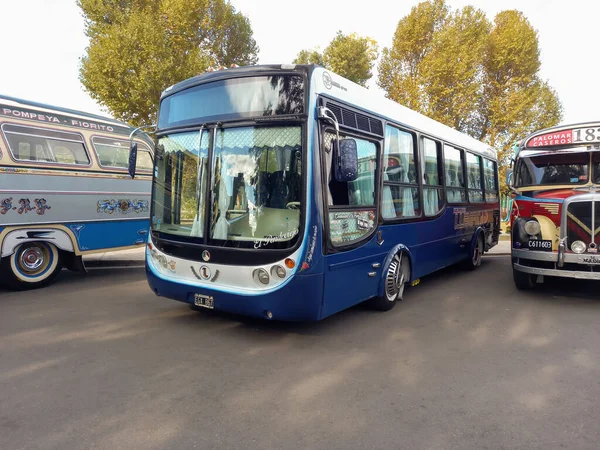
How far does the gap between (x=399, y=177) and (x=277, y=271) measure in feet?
8.96

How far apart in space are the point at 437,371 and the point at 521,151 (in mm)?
5358

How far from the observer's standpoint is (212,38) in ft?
71.6

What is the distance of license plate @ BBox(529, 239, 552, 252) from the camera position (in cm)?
649

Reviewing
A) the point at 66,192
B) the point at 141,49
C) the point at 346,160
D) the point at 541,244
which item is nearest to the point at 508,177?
the point at 541,244

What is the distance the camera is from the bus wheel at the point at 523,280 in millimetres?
7160

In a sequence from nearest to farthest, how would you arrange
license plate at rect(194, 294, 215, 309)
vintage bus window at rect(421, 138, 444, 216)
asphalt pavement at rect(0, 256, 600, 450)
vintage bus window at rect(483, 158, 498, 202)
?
asphalt pavement at rect(0, 256, 600, 450) → license plate at rect(194, 294, 215, 309) → vintage bus window at rect(421, 138, 444, 216) → vintage bus window at rect(483, 158, 498, 202)

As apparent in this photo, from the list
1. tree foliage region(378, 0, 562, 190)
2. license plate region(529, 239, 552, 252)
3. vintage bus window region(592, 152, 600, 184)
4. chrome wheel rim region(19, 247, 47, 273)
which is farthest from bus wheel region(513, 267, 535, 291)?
tree foliage region(378, 0, 562, 190)

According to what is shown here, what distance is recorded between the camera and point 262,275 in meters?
4.48

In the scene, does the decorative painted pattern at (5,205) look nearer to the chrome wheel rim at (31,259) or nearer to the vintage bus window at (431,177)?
the chrome wheel rim at (31,259)

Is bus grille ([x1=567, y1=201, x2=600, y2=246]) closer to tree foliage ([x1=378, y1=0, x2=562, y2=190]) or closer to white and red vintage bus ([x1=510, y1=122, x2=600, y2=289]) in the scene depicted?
white and red vintage bus ([x1=510, y1=122, x2=600, y2=289])

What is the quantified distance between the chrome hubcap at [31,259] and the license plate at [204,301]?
14.1 feet

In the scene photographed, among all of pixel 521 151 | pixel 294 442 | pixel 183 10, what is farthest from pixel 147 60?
pixel 294 442

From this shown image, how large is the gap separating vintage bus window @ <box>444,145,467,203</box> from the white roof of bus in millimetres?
202

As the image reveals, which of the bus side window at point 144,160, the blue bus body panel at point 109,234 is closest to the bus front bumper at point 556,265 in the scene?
the blue bus body panel at point 109,234
